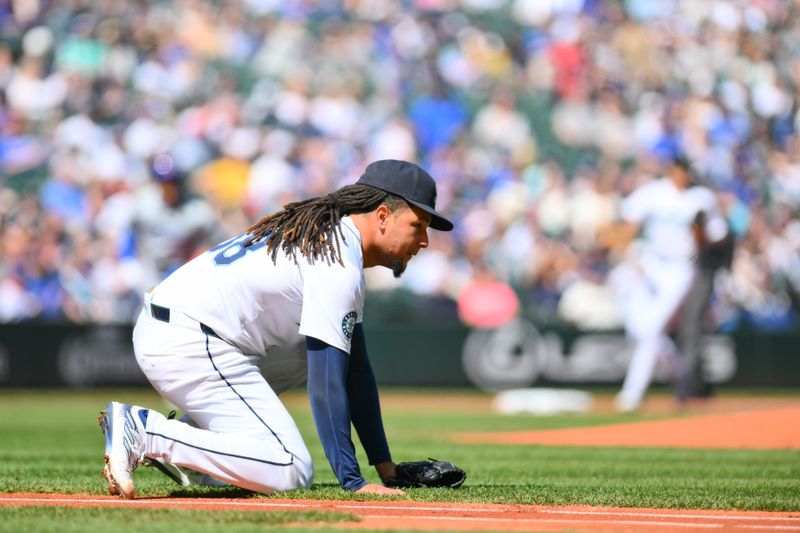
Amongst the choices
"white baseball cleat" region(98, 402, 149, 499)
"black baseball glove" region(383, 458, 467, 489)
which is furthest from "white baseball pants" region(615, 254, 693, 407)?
"white baseball cleat" region(98, 402, 149, 499)

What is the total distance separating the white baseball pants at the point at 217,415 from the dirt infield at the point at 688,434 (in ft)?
16.8

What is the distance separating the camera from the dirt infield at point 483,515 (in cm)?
482

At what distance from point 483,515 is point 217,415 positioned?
142 centimetres

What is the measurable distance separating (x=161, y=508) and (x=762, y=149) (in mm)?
16954

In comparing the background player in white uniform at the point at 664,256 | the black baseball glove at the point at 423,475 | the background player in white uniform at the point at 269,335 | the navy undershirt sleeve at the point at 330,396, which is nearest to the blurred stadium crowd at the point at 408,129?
the background player in white uniform at the point at 664,256

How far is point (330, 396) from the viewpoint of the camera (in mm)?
5535

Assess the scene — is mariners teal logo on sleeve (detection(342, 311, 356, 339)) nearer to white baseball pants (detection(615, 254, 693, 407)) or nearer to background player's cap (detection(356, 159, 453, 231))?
background player's cap (detection(356, 159, 453, 231))

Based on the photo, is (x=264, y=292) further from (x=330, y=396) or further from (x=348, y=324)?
(x=330, y=396)

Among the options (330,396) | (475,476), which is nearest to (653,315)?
(475,476)

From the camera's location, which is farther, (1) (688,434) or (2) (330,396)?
(1) (688,434)

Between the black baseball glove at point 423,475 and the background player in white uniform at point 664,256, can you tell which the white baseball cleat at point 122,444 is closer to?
the black baseball glove at point 423,475

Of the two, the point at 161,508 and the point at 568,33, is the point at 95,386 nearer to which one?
the point at 568,33

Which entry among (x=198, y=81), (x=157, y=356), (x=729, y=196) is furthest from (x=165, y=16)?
(x=157, y=356)

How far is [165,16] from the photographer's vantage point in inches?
873
